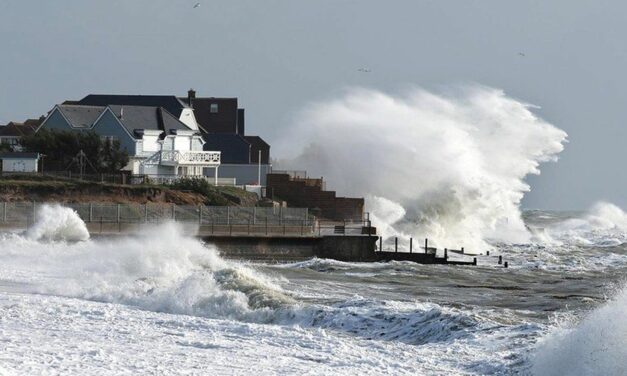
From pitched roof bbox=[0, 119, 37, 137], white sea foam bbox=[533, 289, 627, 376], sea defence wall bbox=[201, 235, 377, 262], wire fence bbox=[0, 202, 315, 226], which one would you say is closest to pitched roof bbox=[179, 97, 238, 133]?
pitched roof bbox=[0, 119, 37, 137]

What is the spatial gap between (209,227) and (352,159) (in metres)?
25.6

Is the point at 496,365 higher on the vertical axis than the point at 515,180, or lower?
lower

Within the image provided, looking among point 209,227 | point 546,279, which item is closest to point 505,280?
point 546,279

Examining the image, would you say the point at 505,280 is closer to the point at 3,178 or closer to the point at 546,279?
the point at 546,279

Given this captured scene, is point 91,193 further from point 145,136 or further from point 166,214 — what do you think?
point 145,136

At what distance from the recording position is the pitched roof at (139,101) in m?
82.5

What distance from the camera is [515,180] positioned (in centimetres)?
7688

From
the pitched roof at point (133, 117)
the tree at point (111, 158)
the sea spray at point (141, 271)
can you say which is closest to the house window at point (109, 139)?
the tree at point (111, 158)

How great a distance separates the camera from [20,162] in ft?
220

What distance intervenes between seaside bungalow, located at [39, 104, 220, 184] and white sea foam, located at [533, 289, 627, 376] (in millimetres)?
53604

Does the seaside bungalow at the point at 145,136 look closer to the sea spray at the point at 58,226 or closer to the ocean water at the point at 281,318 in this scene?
the sea spray at the point at 58,226

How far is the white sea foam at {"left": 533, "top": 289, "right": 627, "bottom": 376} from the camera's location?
59.5 feet

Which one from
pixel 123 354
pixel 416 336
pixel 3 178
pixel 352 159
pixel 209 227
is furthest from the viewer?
pixel 352 159

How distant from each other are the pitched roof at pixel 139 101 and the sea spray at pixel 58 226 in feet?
108
